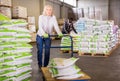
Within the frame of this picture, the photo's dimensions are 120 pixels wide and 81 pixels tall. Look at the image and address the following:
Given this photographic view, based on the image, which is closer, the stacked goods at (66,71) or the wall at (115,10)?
the stacked goods at (66,71)

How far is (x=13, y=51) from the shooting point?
3.41 m

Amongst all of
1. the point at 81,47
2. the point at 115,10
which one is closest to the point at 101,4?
the point at 115,10

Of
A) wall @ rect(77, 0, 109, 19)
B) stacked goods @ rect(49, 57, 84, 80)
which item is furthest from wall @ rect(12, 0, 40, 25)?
stacked goods @ rect(49, 57, 84, 80)

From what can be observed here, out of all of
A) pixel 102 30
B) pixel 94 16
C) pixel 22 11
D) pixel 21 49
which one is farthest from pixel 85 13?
pixel 21 49

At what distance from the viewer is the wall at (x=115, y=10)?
2572cm

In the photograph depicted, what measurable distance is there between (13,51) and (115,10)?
77.9 feet

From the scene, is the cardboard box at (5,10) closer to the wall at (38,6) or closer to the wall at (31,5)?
the wall at (38,6)

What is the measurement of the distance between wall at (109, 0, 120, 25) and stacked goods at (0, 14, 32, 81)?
2322 cm

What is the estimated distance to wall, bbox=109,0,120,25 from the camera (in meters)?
25.7

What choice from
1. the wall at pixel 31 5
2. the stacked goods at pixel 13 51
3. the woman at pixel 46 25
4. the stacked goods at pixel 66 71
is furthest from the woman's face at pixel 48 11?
the wall at pixel 31 5

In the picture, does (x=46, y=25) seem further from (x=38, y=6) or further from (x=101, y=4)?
(x=101, y=4)

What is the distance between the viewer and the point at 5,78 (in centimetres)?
330

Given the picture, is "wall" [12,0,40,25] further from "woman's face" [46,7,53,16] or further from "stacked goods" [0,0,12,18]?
"woman's face" [46,7,53,16]

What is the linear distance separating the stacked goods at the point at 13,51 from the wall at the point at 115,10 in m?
23.2
